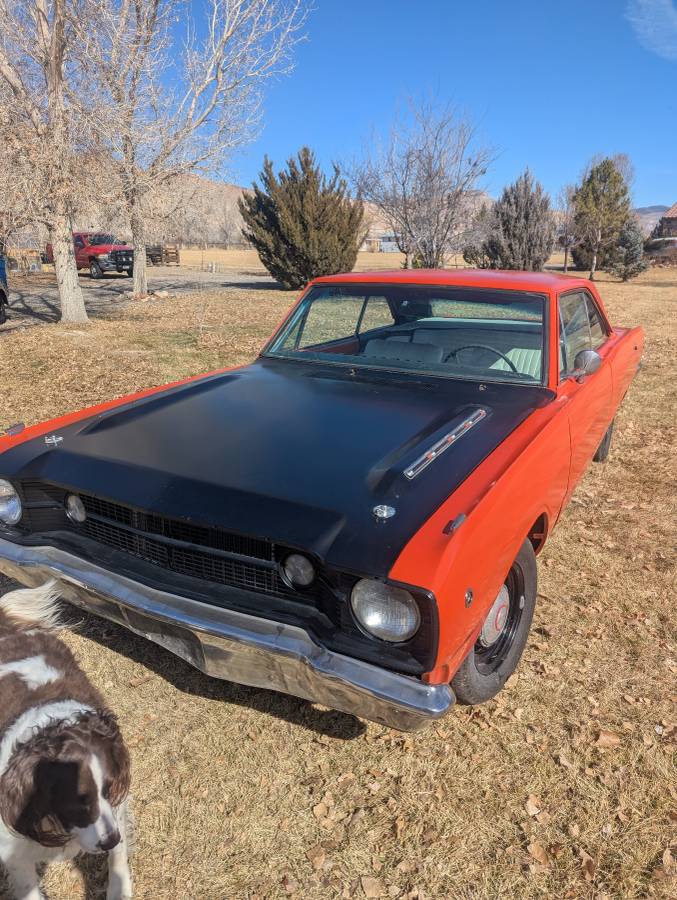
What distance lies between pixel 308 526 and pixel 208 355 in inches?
327

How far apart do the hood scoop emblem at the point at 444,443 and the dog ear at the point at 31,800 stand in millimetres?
1444

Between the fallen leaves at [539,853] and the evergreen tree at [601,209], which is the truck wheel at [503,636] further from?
the evergreen tree at [601,209]

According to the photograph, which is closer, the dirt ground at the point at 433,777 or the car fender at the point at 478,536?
the car fender at the point at 478,536

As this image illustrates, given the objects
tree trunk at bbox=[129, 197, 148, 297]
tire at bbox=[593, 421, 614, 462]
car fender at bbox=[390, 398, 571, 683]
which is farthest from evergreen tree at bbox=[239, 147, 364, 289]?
car fender at bbox=[390, 398, 571, 683]

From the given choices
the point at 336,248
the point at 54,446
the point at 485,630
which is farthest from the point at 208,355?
the point at 336,248

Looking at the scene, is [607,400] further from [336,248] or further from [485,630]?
[336,248]

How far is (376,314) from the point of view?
13.0 ft

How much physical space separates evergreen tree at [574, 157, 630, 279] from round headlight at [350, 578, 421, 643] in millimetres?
32633

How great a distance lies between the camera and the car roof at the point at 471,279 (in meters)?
3.62

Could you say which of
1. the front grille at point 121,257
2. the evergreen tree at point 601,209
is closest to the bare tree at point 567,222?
the evergreen tree at point 601,209

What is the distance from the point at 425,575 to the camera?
186cm

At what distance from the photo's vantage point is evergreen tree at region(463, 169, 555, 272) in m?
24.7

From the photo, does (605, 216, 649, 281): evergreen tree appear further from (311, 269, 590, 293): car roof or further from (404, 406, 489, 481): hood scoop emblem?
(404, 406, 489, 481): hood scoop emblem

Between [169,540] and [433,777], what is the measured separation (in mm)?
1377
